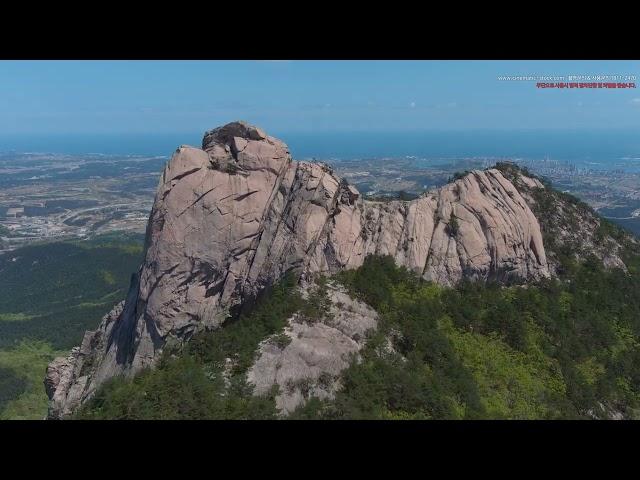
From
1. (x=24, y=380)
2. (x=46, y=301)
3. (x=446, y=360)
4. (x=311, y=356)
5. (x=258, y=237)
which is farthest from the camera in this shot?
(x=46, y=301)

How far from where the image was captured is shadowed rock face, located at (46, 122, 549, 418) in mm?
17391

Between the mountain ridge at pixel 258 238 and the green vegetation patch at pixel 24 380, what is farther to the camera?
the green vegetation patch at pixel 24 380

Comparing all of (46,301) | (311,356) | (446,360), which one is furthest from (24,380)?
(446,360)

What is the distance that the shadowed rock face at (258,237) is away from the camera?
17.4 m

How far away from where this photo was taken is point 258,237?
734 inches

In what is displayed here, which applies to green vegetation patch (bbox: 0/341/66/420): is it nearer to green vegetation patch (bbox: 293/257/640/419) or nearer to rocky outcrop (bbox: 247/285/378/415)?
rocky outcrop (bbox: 247/285/378/415)

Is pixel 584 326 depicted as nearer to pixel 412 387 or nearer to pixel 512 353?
pixel 512 353

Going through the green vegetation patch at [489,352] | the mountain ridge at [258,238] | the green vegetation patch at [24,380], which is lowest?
the green vegetation patch at [24,380]

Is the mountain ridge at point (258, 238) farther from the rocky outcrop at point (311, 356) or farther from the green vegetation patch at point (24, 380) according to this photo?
the green vegetation patch at point (24, 380)

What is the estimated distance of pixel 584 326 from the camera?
64.4ft

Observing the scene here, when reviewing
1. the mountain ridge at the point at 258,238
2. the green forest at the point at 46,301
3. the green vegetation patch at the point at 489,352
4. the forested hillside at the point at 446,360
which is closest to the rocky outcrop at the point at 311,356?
the forested hillside at the point at 446,360

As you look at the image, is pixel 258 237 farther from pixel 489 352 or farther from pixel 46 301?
pixel 46 301

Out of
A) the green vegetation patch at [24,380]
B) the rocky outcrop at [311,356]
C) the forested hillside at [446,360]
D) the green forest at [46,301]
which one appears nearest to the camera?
the forested hillside at [446,360]
